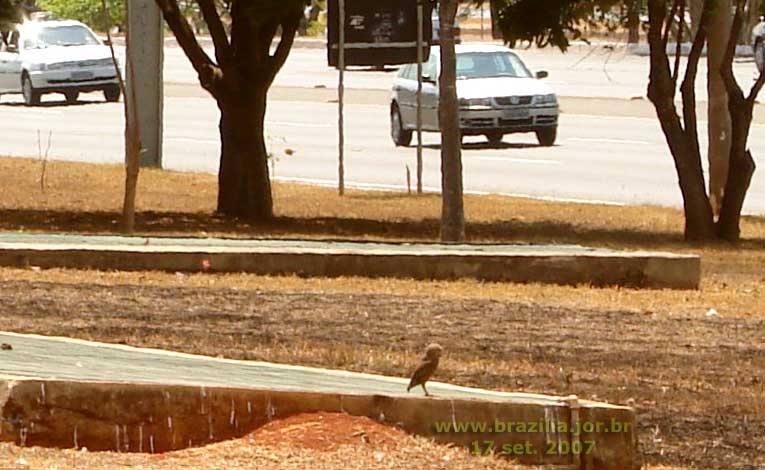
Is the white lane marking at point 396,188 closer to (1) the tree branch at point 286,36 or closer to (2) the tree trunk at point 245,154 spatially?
(2) the tree trunk at point 245,154

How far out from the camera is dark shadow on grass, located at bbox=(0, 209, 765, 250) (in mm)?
16766

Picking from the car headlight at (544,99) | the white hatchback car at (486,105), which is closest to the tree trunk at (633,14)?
the white hatchback car at (486,105)

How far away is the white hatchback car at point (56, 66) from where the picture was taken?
38062 mm

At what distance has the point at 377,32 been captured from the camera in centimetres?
2117

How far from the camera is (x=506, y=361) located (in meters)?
9.35

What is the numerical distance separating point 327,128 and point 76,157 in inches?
251

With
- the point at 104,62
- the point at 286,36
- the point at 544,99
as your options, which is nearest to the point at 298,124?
the point at 544,99

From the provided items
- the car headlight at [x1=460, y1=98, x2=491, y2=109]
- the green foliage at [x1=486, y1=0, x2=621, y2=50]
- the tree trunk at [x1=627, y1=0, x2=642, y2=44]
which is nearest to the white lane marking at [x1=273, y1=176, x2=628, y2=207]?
the tree trunk at [x1=627, y1=0, x2=642, y2=44]

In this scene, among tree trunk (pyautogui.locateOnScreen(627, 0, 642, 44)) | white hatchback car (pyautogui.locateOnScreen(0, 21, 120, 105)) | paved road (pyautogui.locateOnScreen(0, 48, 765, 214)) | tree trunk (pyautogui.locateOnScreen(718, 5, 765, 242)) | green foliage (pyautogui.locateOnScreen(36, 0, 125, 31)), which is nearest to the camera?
tree trunk (pyautogui.locateOnScreen(718, 5, 765, 242))

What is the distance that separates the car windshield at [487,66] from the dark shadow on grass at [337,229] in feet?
36.1

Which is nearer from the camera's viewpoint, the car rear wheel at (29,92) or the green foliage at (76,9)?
the car rear wheel at (29,92)

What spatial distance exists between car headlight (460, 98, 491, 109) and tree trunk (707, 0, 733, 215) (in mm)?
8335

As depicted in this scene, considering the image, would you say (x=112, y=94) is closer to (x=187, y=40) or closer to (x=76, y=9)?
(x=76, y=9)

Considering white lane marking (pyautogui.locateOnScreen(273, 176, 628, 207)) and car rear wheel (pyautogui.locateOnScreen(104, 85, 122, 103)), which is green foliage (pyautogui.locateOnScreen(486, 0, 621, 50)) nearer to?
white lane marking (pyautogui.locateOnScreen(273, 176, 628, 207))
